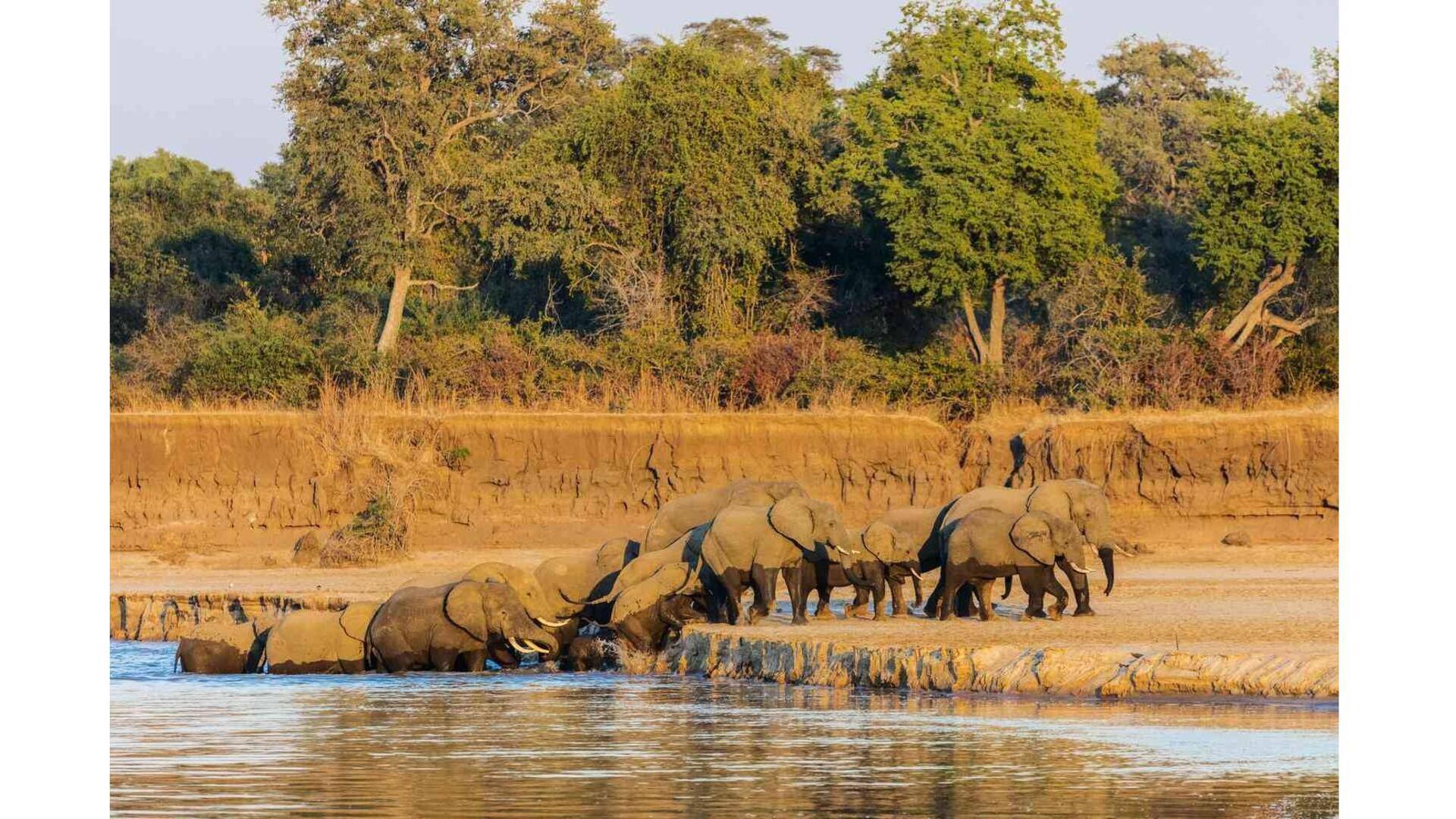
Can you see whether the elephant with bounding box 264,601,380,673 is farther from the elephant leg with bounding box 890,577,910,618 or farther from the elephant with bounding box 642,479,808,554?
the elephant leg with bounding box 890,577,910,618

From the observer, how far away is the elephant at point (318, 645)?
20.6 meters

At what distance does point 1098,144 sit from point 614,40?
10.3 m

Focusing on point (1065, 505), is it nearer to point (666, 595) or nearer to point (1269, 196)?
point (666, 595)

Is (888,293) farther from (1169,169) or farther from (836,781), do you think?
(836,781)

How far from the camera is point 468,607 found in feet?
66.8

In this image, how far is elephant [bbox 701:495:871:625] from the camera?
20562 mm

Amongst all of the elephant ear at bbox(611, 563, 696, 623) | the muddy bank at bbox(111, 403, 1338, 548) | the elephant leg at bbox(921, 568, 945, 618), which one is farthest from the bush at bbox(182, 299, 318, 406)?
the elephant leg at bbox(921, 568, 945, 618)

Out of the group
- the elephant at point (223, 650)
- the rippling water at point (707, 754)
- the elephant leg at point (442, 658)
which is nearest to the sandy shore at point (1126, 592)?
the rippling water at point (707, 754)

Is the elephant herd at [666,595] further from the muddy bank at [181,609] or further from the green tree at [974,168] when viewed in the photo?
the green tree at [974,168]

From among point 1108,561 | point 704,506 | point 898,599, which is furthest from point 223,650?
point 1108,561

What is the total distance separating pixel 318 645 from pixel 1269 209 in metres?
22.8

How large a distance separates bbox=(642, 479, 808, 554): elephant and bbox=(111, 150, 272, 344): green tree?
865 inches

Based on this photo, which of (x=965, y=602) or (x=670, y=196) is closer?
(x=965, y=602)

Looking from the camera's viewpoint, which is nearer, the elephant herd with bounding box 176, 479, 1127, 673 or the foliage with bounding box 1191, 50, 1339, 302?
the elephant herd with bounding box 176, 479, 1127, 673
